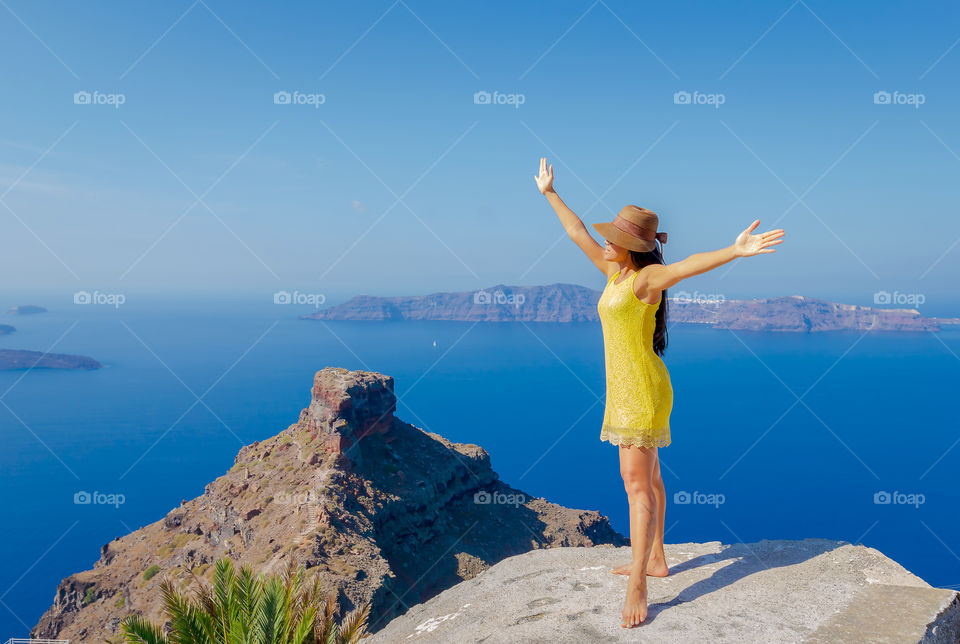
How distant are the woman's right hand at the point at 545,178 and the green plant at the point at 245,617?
5349mm

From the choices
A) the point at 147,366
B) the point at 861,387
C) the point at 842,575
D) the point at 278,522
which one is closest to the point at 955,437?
the point at 861,387

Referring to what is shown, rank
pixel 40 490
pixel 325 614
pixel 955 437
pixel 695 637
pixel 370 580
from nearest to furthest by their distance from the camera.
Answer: pixel 695 637 → pixel 325 614 → pixel 370 580 → pixel 40 490 → pixel 955 437

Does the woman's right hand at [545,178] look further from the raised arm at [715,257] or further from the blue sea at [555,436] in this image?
the blue sea at [555,436]

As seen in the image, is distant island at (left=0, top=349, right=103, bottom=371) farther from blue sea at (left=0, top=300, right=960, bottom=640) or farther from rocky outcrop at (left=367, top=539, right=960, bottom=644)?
rocky outcrop at (left=367, top=539, right=960, bottom=644)

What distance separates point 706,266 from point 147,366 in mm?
195796

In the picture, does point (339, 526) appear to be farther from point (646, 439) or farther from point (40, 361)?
point (40, 361)

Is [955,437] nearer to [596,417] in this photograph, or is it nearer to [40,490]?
[596,417]

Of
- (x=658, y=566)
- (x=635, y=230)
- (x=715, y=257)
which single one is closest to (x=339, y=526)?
(x=658, y=566)

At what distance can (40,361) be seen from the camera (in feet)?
534

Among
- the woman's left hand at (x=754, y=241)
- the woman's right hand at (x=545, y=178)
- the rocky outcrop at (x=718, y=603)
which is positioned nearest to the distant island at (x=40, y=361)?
the rocky outcrop at (x=718, y=603)

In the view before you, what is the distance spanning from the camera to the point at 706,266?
4293 millimetres

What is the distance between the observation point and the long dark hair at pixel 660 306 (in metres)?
5.12

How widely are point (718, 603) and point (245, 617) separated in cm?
527

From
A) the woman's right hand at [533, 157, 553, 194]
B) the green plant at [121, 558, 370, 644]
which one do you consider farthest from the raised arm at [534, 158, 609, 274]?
the green plant at [121, 558, 370, 644]
